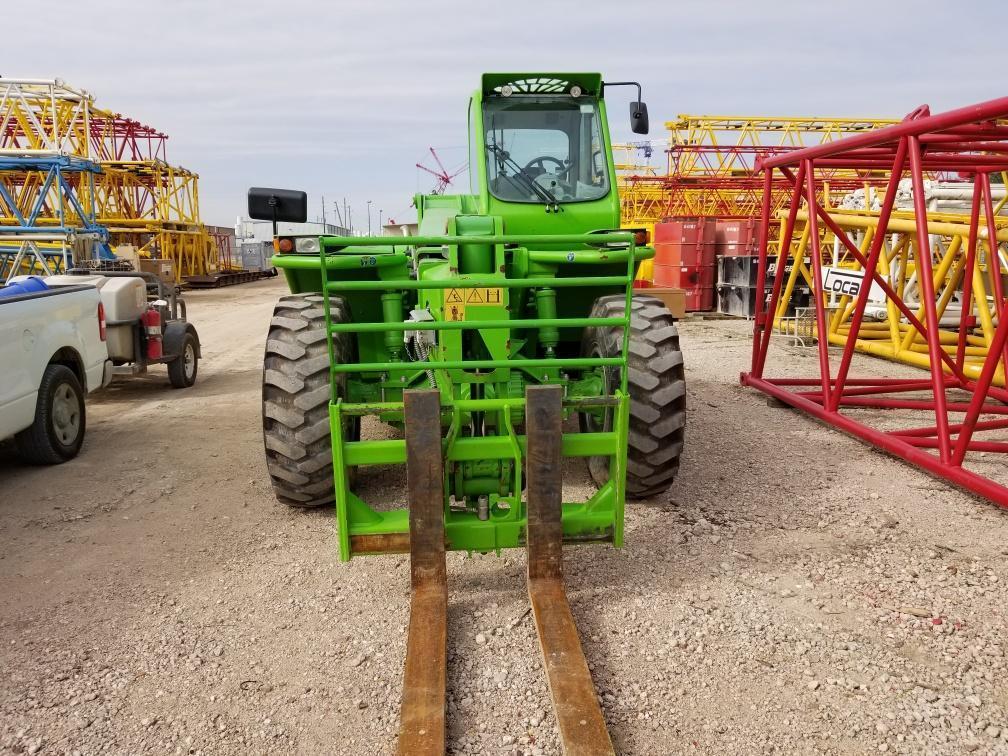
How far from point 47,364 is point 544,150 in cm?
409

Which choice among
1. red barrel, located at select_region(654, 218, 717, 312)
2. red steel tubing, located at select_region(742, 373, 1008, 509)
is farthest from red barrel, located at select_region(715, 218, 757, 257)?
red steel tubing, located at select_region(742, 373, 1008, 509)

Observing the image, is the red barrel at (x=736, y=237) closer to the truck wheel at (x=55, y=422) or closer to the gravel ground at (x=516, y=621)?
the gravel ground at (x=516, y=621)

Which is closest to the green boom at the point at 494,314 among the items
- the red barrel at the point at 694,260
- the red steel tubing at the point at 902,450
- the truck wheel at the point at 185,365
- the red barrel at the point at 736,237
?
the red steel tubing at the point at 902,450

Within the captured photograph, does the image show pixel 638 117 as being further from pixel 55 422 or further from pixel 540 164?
pixel 55 422

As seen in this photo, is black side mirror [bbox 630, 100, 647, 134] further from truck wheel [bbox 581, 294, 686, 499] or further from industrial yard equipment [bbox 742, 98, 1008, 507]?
truck wheel [bbox 581, 294, 686, 499]

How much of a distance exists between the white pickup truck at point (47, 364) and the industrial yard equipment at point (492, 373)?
1.96m

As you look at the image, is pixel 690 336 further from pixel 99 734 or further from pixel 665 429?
pixel 99 734

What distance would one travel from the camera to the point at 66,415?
5.96 metres

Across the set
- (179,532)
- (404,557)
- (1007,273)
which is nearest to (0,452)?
(179,532)

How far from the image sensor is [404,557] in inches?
159

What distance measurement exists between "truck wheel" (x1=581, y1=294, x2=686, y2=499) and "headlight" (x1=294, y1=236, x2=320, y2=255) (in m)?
1.89

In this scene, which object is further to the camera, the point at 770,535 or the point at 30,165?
the point at 30,165

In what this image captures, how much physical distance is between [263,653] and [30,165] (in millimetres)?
24093

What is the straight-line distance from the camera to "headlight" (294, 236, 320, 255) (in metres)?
4.71
